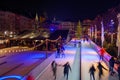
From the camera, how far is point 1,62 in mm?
21969

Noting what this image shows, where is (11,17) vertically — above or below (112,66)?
above

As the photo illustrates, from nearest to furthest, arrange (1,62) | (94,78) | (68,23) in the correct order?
(94,78), (1,62), (68,23)

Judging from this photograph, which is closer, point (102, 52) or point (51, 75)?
point (51, 75)

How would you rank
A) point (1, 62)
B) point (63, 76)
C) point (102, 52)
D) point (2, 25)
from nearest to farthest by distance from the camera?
point (63, 76) < point (102, 52) < point (1, 62) < point (2, 25)

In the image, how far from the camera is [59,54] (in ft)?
76.2

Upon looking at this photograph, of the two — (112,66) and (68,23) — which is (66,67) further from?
(68,23)

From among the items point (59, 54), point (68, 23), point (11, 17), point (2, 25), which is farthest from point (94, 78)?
point (68, 23)

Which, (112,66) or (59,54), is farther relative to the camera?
(59,54)

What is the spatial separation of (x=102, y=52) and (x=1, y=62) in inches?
358

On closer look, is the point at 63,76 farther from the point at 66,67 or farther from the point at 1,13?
the point at 1,13

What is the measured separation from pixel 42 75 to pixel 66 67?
1.72 metres

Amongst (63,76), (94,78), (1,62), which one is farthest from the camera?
(1,62)

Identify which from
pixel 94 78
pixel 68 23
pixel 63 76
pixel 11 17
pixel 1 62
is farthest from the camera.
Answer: pixel 68 23

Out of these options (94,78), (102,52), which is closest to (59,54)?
(102,52)
